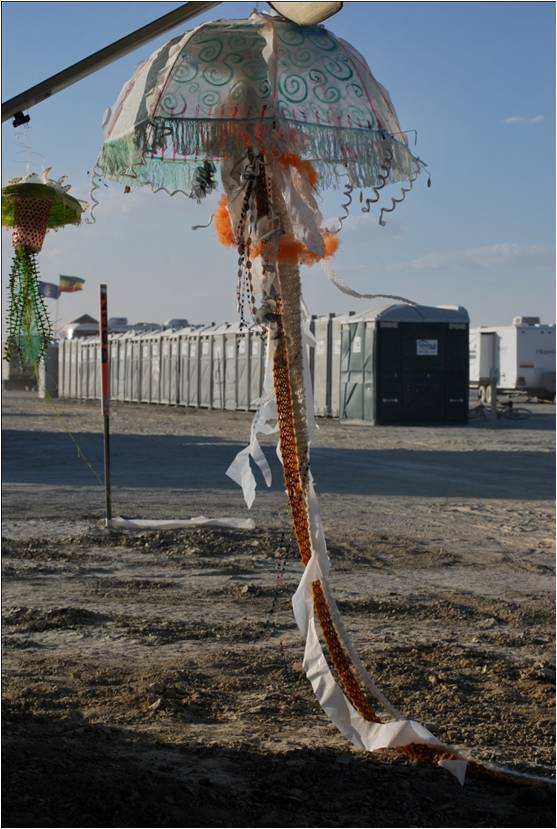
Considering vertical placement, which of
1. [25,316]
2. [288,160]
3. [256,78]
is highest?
[256,78]

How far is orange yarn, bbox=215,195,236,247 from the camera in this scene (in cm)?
464

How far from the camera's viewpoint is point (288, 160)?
4.45 meters

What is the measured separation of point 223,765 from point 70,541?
19.1 feet

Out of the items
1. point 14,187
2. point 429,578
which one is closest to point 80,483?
point 429,578

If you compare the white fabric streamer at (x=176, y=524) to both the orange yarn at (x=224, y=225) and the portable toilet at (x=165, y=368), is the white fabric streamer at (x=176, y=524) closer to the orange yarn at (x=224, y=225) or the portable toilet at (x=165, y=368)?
the orange yarn at (x=224, y=225)

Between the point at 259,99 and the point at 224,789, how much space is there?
250 centimetres

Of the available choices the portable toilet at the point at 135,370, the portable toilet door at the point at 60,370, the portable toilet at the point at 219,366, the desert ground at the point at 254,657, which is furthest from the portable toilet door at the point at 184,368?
the desert ground at the point at 254,657

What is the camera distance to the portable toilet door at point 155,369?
42.9 metres

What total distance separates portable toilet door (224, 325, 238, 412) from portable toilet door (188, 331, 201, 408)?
240cm

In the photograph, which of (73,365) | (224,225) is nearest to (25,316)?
(224,225)

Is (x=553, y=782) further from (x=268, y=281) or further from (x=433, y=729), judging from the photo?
(x=268, y=281)

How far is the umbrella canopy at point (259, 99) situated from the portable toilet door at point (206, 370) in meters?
33.5

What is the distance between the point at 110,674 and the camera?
5.74 m

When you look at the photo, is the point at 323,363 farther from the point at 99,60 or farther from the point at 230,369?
the point at 99,60
